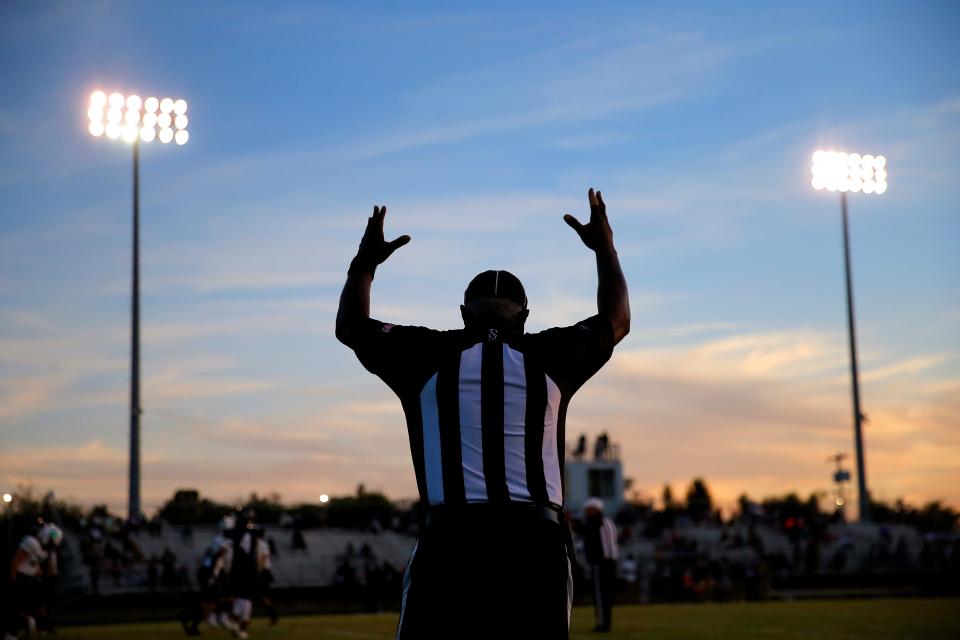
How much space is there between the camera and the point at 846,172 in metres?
46.6

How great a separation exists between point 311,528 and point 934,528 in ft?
78.6

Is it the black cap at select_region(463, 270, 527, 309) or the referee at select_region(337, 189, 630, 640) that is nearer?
the referee at select_region(337, 189, 630, 640)

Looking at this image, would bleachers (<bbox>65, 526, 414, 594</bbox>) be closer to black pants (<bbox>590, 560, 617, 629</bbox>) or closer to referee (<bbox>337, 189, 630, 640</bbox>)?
black pants (<bbox>590, 560, 617, 629</bbox>)

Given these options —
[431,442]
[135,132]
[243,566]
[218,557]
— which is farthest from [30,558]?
[135,132]

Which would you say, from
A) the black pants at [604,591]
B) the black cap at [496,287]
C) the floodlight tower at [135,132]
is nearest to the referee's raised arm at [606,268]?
the black cap at [496,287]

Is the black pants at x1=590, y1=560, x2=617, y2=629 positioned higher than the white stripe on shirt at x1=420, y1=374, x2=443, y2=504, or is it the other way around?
the white stripe on shirt at x1=420, y1=374, x2=443, y2=504

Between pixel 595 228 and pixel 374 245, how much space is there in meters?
0.87

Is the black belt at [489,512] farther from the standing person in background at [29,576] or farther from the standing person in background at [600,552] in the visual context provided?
the standing person in background at [600,552]

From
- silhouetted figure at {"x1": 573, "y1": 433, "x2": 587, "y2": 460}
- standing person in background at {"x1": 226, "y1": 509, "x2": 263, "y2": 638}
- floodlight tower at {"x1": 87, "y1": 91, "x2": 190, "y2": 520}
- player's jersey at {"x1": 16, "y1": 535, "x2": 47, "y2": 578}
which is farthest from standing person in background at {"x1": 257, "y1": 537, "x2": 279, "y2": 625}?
silhouetted figure at {"x1": 573, "y1": 433, "x2": 587, "y2": 460}

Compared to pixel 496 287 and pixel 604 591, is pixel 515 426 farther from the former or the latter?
pixel 604 591

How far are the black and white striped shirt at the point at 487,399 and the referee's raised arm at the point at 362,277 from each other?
131 millimetres

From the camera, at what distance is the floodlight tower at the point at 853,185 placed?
44.3 metres

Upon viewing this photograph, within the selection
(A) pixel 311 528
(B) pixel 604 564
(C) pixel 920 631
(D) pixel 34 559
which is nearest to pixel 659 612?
(B) pixel 604 564

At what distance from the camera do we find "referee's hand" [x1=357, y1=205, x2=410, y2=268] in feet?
16.8
